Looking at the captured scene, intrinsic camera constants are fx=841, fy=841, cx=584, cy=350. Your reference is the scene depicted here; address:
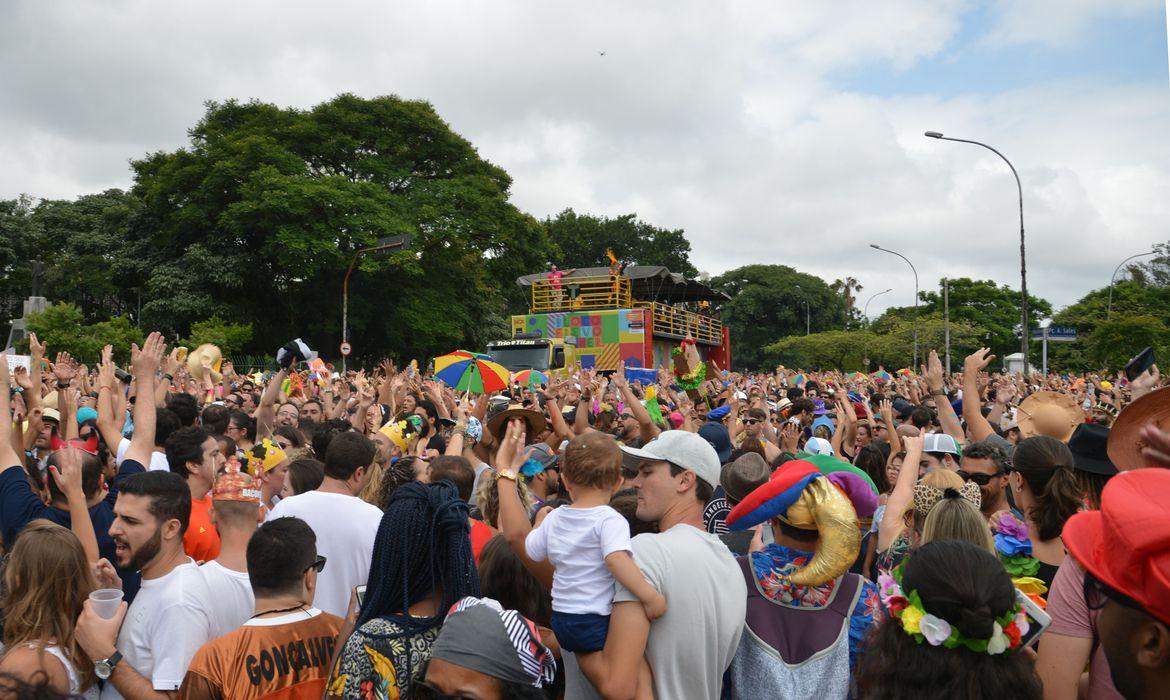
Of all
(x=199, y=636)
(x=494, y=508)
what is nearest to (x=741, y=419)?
(x=494, y=508)

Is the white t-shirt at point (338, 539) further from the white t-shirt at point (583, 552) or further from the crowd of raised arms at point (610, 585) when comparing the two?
the white t-shirt at point (583, 552)

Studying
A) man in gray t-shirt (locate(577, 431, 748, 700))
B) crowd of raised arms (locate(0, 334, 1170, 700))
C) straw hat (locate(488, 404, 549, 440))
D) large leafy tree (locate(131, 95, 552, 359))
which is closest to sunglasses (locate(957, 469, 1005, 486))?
crowd of raised arms (locate(0, 334, 1170, 700))

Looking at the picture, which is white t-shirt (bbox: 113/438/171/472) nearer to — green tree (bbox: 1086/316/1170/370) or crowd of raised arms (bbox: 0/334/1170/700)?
crowd of raised arms (bbox: 0/334/1170/700)

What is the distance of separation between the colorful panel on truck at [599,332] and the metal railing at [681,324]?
165 cm

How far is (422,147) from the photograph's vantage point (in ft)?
130

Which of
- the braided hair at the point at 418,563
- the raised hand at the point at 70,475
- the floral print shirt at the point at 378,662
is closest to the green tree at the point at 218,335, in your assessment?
the raised hand at the point at 70,475

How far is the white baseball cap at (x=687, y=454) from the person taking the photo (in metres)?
3.15

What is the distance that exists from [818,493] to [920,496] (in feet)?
3.73

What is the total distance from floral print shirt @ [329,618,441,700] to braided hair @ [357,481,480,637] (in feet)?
0.32

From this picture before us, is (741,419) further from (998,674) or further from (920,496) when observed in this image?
(998,674)

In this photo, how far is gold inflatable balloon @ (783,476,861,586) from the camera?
301 cm

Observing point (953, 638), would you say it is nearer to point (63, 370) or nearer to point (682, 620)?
point (682, 620)

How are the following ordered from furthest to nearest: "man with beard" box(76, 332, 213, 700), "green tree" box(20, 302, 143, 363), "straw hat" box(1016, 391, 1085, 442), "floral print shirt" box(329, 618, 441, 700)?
"green tree" box(20, 302, 143, 363)
"straw hat" box(1016, 391, 1085, 442)
"man with beard" box(76, 332, 213, 700)
"floral print shirt" box(329, 618, 441, 700)

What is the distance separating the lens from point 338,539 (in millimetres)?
4039
